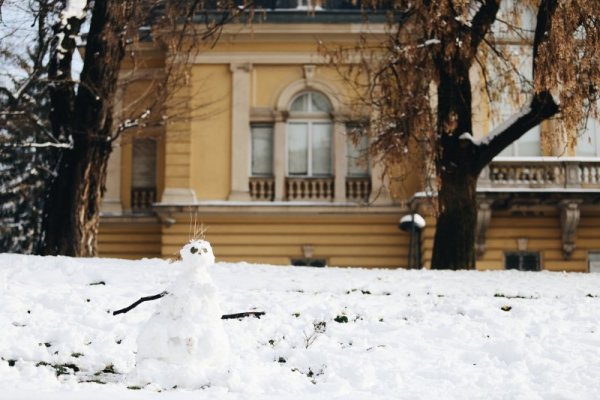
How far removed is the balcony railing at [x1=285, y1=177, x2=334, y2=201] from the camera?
952 inches

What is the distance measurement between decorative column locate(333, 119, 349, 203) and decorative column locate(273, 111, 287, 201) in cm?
133

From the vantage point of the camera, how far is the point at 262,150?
24.8 m

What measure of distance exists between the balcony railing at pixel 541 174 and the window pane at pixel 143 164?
28.6 ft

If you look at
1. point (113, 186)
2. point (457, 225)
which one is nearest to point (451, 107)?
point (457, 225)

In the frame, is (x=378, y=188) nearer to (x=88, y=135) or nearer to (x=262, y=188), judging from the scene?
(x=262, y=188)

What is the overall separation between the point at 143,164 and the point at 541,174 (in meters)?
10.4

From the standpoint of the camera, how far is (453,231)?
16000 millimetres

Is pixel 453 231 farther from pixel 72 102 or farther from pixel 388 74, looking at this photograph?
pixel 72 102

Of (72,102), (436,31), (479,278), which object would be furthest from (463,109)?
(72,102)

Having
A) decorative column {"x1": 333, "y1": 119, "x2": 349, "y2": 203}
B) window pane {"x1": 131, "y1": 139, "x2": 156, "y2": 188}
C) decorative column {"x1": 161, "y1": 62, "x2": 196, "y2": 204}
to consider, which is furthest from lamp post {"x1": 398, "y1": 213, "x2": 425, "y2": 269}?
window pane {"x1": 131, "y1": 139, "x2": 156, "y2": 188}

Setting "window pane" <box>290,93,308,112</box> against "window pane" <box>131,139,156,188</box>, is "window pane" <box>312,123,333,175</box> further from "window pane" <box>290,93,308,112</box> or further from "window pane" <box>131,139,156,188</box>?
"window pane" <box>131,139,156,188</box>

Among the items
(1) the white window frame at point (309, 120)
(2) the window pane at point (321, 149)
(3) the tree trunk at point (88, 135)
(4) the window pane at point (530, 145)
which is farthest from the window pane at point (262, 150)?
(3) the tree trunk at point (88, 135)

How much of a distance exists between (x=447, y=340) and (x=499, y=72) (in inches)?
351

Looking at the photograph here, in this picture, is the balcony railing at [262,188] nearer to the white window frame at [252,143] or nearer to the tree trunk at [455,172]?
the white window frame at [252,143]
